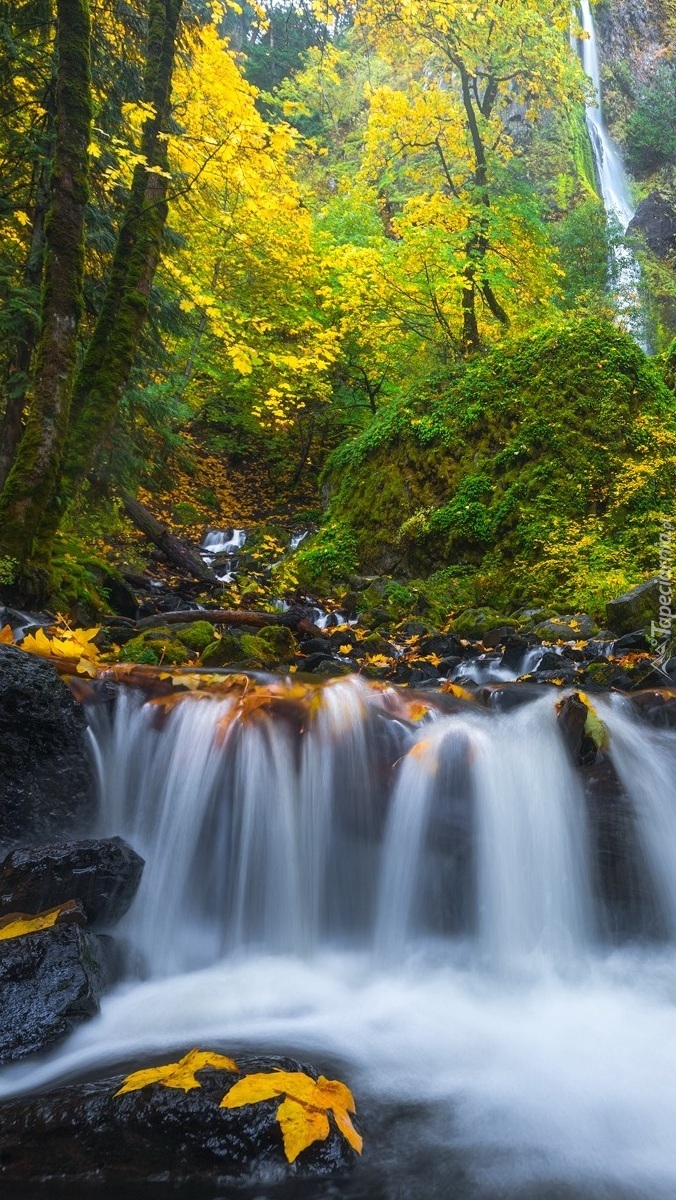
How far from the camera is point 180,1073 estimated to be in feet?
6.60

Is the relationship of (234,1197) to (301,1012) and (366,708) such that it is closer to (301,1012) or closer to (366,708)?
(301,1012)

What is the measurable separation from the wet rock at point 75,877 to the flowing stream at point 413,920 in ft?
0.81

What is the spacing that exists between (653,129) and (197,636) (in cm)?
3877

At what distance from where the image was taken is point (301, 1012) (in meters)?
2.93

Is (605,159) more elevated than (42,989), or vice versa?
(605,159)

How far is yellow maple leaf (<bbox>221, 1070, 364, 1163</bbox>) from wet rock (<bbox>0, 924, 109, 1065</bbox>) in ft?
2.91

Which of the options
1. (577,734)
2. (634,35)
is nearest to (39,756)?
(577,734)

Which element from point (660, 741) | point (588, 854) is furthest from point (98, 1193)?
point (660, 741)

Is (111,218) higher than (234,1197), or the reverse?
(111,218)

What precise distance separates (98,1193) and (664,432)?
9.38 meters

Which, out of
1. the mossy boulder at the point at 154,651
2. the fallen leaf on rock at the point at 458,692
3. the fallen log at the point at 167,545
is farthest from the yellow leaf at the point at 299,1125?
the fallen log at the point at 167,545

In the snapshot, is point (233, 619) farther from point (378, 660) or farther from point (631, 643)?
point (631, 643)

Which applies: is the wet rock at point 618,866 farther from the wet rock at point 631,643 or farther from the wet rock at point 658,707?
the wet rock at point 631,643

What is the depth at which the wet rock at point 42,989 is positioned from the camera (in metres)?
2.33
